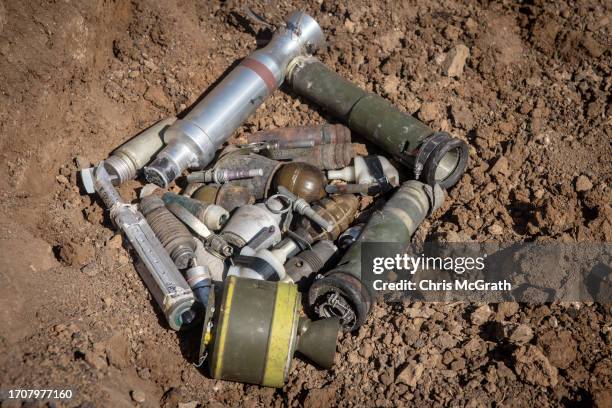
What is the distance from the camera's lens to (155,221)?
4.20 m

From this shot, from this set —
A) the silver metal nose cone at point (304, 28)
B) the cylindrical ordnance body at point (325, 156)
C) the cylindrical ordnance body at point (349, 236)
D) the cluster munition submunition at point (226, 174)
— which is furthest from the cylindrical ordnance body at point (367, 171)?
the silver metal nose cone at point (304, 28)

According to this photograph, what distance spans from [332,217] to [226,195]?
2.83ft

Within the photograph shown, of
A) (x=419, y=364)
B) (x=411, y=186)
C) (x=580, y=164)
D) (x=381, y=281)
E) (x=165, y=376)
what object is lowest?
(x=165, y=376)

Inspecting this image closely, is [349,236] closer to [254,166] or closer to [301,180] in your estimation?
[301,180]

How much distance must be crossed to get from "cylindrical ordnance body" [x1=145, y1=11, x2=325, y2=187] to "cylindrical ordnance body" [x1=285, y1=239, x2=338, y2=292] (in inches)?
50.6

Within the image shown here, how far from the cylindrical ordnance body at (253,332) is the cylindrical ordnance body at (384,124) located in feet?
5.32

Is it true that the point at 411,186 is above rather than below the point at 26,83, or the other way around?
below

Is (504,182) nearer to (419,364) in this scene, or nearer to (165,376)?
(419,364)

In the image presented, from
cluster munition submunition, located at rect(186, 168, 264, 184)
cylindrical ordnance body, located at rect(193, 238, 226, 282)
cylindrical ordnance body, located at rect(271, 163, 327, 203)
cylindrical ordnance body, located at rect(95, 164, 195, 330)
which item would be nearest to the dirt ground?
cylindrical ordnance body, located at rect(95, 164, 195, 330)

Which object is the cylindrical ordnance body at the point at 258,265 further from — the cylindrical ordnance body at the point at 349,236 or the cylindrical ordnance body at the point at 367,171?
the cylindrical ordnance body at the point at 367,171

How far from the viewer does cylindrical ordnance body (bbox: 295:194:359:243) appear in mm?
4348

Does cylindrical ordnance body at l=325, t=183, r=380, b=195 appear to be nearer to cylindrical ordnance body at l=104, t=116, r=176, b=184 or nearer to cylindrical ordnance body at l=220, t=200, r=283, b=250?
cylindrical ordnance body at l=220, t=200, r=283, b=250

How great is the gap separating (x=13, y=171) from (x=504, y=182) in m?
Result: 3.88

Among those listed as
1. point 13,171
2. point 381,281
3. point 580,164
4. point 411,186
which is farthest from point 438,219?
point 13,171
